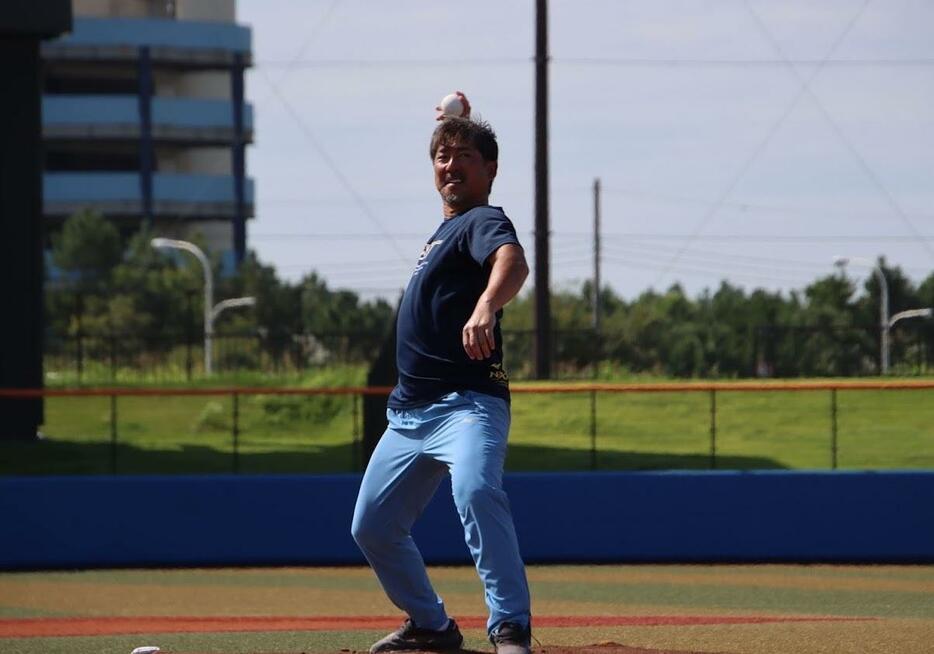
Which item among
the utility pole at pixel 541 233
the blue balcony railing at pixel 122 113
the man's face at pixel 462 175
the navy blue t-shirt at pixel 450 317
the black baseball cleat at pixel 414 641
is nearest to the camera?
the navy blue t-shirt at pixel 450 317

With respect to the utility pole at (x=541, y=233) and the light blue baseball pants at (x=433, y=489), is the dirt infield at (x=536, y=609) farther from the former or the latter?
the utility pole at (x=541, y=233)

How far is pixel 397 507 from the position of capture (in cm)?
698

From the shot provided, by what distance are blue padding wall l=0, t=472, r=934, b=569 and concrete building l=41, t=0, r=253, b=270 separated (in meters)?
56.7

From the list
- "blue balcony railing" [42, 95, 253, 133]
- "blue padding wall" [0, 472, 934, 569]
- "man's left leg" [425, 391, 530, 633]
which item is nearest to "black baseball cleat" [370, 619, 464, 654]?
A: "man's left leg" [425, 391, 530, 633]

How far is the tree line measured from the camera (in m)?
34.7

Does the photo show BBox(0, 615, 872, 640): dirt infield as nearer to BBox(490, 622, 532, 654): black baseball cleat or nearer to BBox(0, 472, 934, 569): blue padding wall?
BBox(490, 622, 532, 654): black baseball cleat

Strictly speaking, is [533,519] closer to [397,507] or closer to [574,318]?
[397,507]

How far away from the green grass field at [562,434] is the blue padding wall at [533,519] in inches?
256

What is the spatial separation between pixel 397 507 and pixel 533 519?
864 cm

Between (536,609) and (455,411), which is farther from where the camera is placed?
(536,609)

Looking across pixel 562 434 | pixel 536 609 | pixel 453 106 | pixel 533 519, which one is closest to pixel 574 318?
pixel 562 434

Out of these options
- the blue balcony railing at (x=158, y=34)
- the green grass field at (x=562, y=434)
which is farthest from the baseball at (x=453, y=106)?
the blue balcony railing at (x=158, y=34)

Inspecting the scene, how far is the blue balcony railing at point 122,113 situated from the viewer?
72.6 m

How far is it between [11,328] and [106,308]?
120 feet
